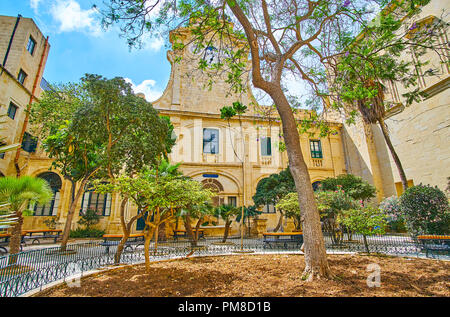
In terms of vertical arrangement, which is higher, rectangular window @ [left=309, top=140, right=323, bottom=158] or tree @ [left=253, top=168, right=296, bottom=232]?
rectangular window @ [left=309, top=140, right=323, bottom=158]

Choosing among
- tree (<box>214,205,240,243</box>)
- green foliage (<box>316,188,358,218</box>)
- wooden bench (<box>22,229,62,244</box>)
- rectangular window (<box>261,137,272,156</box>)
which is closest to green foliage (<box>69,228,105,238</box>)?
wooden bench (<box>22,229,62,244</box>)

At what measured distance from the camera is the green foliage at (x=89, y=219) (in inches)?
625

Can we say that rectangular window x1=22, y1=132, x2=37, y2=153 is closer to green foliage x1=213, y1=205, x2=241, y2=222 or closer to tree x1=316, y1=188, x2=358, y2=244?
green foliage x1=213, y1=205, x2=241, y2=222

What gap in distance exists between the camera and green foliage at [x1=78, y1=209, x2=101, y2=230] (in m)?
15.9

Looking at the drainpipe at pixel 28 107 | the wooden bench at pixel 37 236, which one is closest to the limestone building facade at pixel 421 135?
the wooden bench at pixel 37 236

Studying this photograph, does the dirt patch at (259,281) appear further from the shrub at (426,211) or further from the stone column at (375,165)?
the stone column at (375,165)

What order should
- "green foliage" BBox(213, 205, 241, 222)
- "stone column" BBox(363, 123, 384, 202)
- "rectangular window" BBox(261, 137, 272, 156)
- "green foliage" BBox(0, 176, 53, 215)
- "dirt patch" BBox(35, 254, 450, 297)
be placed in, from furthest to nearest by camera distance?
"rectangular window" BBox(261, 137, 272, 156), "stone column" BBox(363, 123, 384, 202), "green foliage" BBox(213, 205, 241, 222), "green foliage" BBox(0, 176, 53, 215), "dirt patch" BBox(35, 254, 450, 297)

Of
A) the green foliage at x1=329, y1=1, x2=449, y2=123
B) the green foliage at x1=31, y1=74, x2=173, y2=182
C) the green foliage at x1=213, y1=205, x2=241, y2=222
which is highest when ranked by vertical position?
the green foliage at x1=329, y1=1, x2=449, y2=123

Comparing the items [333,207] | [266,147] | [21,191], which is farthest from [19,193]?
[266,147]

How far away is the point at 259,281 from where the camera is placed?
15.1ft

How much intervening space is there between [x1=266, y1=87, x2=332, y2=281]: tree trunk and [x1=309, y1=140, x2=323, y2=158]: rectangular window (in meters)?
16.5

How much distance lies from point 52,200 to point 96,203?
10.5ft

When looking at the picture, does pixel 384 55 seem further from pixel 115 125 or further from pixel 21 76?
pixel 21 76

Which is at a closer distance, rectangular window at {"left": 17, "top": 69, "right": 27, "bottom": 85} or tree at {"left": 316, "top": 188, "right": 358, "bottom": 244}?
tree at {"left": 316, "top": 188, "right": 358, "bottom": 244}
